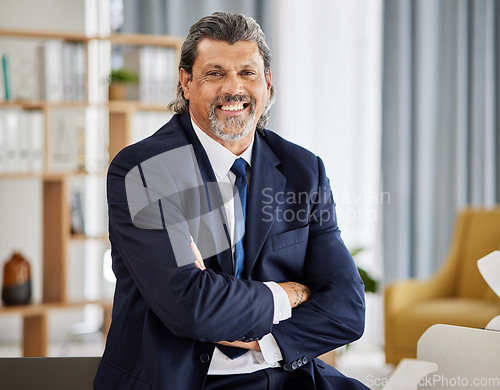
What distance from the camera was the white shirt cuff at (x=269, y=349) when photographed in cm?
129

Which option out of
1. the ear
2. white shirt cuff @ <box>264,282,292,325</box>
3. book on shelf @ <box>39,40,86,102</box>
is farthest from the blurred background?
white shirt cuff @ <box>264,282,292,325</box>

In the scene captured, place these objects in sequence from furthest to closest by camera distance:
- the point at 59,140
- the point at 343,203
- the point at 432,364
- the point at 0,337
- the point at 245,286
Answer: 1. the point at 343,203
2. the point at 0,337
3. the point at 59,140
4. the point at 432,364
5. the point at 245,286

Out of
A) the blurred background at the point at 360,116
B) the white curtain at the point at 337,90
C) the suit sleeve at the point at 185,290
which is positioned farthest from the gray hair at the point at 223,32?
the white curtain at the point at 337,90

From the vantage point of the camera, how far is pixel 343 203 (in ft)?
13.9

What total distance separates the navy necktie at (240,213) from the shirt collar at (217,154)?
17 millimetres

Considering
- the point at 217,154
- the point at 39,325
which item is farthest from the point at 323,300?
the point at 39,325

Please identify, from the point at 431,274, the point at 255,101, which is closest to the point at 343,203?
the point at 431,274

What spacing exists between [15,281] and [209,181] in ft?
7.04

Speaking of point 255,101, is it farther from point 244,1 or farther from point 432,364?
point 244,1

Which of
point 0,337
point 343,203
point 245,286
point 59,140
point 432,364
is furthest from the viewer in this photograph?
point 343,203

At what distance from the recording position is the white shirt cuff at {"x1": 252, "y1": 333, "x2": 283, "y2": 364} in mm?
1294

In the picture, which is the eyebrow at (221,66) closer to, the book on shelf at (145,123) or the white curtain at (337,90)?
the book on shelf at (145,123)

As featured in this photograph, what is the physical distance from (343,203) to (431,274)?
0.74 metres

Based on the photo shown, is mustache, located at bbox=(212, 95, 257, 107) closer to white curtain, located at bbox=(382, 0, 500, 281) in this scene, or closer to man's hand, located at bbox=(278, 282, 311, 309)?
man's hand, located at bbox=(278, 282, 311, 309)
